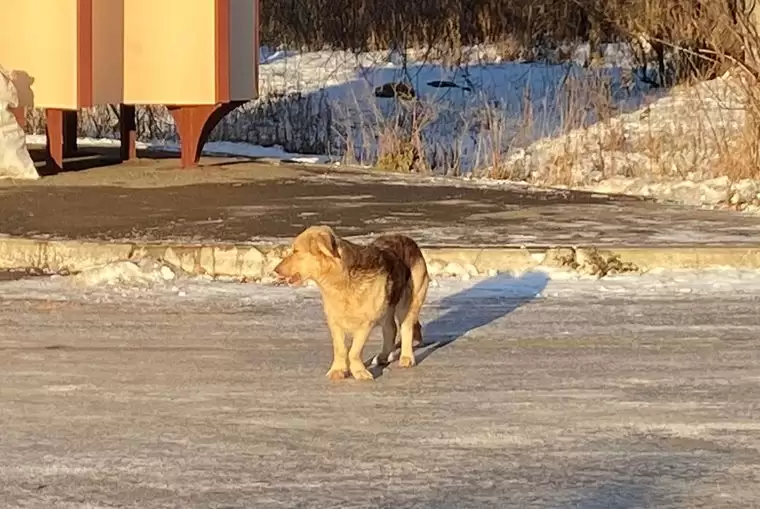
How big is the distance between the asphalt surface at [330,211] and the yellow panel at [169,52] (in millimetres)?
814

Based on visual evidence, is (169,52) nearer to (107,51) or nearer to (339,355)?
(107,51)

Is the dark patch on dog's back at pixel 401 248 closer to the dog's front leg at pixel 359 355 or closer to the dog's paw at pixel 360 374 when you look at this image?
the dog's front leg at pixel 359 355

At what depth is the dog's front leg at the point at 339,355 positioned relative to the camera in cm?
744

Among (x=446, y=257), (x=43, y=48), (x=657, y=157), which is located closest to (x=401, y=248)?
(x=446, y=257)

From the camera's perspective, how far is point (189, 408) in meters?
6.87

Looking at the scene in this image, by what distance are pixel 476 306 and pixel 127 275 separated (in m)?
2.32

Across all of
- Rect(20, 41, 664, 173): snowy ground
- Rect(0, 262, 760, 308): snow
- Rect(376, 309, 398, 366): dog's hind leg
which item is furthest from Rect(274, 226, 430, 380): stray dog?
Rect(20, 41, 664, 173): snowy ground

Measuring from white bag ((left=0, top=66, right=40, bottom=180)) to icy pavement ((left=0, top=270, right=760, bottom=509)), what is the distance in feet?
17.1

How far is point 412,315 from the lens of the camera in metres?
7.80

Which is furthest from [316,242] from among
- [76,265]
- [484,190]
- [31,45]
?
[31,45]

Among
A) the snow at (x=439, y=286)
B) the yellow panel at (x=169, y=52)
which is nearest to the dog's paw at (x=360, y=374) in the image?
the snow at (x=439, y=286)

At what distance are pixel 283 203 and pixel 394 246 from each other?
6050 millimetres

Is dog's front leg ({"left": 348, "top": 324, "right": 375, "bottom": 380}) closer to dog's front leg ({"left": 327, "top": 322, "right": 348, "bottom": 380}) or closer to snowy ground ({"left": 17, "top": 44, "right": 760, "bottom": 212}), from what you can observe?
dog's front leg ({"left": 327, "top": 322, "right": 348, "bottom": 380})

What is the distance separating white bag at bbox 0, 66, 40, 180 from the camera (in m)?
15.1
